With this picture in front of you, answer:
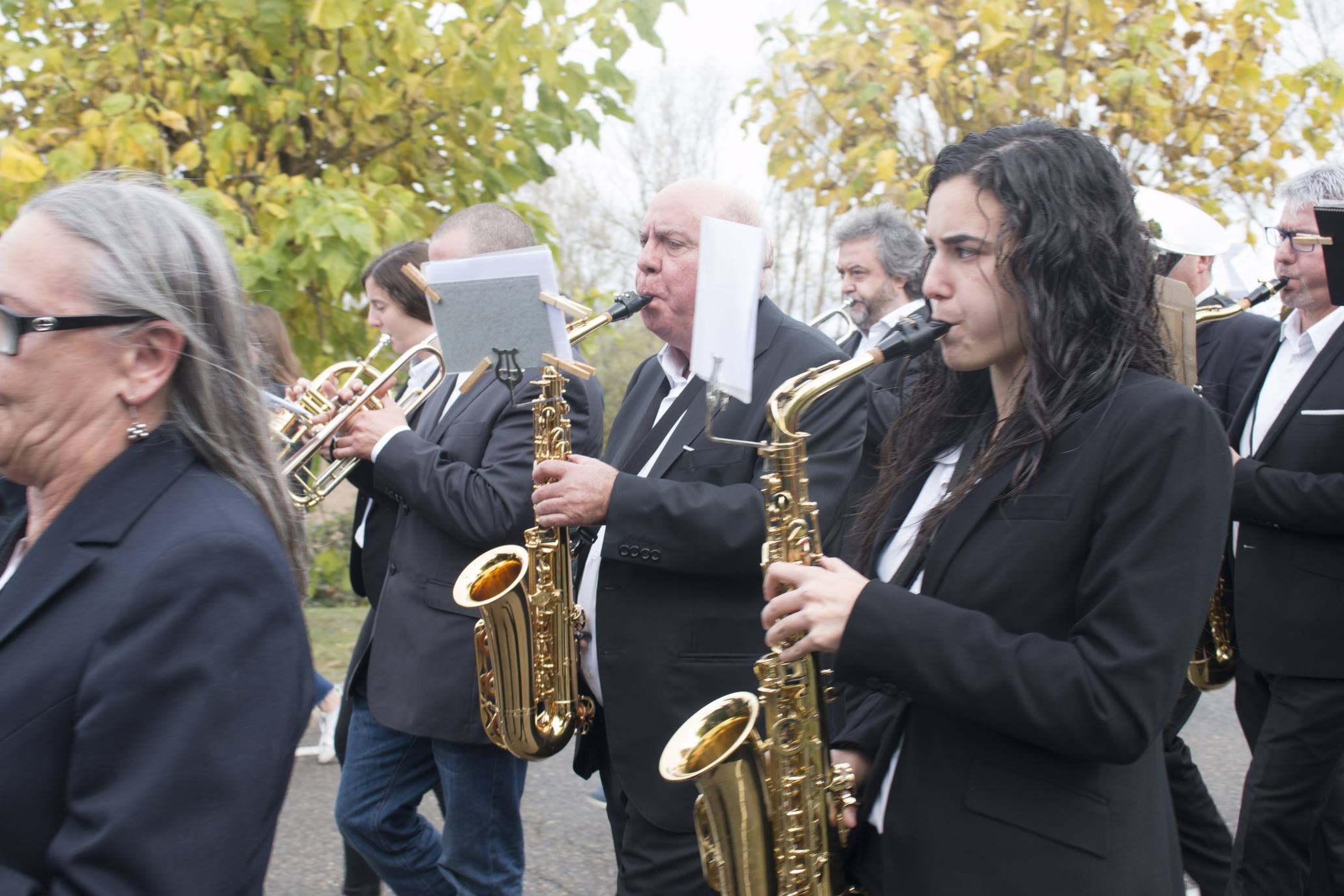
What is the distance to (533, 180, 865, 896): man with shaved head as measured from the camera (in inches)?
110

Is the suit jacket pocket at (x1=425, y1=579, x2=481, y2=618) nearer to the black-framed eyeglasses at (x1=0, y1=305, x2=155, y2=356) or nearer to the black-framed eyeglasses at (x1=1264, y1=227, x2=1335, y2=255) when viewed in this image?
the black-framed eyeglasses at (x1=0, y1=305, x2=155, y2=356)

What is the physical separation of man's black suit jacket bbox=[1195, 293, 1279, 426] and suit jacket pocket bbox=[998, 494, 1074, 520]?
2884mm

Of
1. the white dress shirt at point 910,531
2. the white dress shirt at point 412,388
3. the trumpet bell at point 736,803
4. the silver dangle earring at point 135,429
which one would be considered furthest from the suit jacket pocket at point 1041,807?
the white dress shirt at point 412,388

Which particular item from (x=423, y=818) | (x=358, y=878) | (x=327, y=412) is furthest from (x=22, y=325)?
(x=358, y=878)

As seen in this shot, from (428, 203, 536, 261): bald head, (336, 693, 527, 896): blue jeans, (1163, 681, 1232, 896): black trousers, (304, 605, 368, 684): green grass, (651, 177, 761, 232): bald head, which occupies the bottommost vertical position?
(304, 605, 368, 684): green grass

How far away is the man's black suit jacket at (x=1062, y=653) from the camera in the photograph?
1.84m

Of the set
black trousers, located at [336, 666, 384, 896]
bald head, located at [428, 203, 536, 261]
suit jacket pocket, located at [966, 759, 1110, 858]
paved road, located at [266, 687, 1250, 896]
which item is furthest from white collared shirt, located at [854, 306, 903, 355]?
suit jacket pocket, located at [966, 759, 1110, 858]

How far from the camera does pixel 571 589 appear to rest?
3.29 metres

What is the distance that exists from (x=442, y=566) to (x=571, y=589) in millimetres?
453

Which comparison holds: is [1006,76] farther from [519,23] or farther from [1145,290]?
[1145,290]

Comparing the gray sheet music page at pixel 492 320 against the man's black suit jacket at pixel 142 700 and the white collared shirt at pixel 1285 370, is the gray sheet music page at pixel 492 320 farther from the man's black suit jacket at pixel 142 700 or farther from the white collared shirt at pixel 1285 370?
the white collared shirt at pixel 1285 370

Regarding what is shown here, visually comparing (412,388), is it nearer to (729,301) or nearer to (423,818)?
(423,818)

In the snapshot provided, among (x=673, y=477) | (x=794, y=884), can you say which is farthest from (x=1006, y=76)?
(x=794, y=884)

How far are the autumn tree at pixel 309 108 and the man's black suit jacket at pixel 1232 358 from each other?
2767 millimetres
